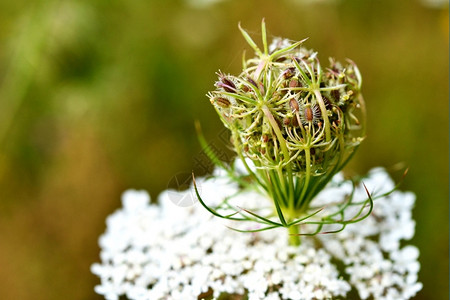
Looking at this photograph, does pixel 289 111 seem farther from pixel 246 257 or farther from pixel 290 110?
pixel 246 257

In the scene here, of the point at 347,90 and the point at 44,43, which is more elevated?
the point at 44,43

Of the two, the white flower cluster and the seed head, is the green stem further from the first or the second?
the seed head

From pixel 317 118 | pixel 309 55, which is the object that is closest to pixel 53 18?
pixel 309 55

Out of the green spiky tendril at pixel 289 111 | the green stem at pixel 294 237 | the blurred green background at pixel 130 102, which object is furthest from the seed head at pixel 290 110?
the blurred green background at pixel 130 102

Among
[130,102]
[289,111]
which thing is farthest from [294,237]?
[130,102]

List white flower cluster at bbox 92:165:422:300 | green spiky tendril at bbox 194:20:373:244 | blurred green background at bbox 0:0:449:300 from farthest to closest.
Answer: blurred green background at bbox 0:0:449:300, white flower cluster at bbox 92:165:422:300, green spiky tendril at bbox 194:20:373:244

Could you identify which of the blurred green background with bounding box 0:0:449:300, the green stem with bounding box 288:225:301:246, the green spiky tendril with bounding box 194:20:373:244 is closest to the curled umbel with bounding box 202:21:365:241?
the green spiky tendril with bounding box 194:20:373:244

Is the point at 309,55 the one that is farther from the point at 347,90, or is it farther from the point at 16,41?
the point at 16,41
